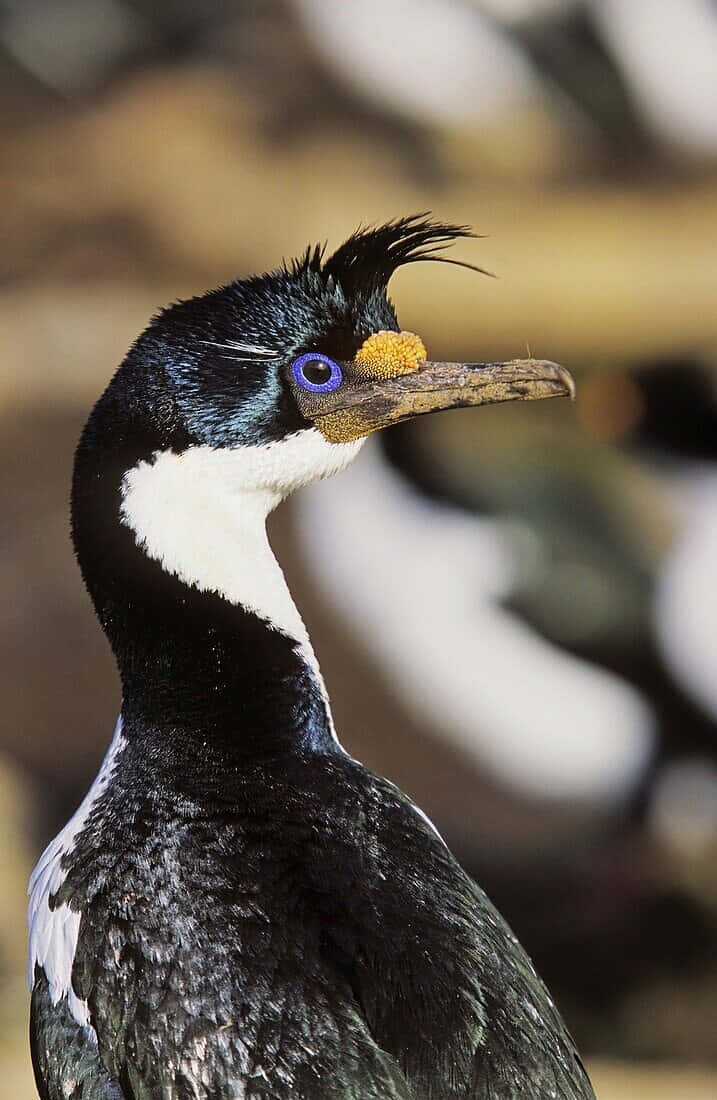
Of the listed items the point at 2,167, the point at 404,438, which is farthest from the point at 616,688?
the point at 2,167

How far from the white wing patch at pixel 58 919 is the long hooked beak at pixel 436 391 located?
0.33m

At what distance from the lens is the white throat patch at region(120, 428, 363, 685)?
106 cm

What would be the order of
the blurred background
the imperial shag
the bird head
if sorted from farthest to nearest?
the blurred background, the bird head, the imperial shag

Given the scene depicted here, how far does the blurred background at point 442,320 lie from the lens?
264cm

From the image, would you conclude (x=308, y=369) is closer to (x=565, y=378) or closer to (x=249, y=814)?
(x=565, y=378)

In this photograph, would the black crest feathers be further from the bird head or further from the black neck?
the black neck

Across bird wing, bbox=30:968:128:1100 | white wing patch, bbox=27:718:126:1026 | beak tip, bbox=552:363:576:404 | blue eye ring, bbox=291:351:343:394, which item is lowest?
bird wing, bbox=30:968:128:1100

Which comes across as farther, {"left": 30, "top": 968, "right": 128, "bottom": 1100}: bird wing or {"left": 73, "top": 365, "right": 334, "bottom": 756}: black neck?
{"left": 73, "top": 365, "right": 334, "bottom": 756}: black neck

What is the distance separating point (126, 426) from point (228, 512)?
110mm

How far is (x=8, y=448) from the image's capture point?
2.73 m

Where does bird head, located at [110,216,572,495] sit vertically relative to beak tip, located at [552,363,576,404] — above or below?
below

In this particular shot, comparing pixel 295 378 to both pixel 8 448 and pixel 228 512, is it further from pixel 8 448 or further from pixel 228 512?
pixel 8 448

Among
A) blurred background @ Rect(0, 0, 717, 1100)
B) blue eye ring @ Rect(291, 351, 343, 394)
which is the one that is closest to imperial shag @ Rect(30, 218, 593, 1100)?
blue eye ring @ Rect(291, 351, 343, 394)

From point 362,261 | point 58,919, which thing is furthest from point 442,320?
point 58,919
